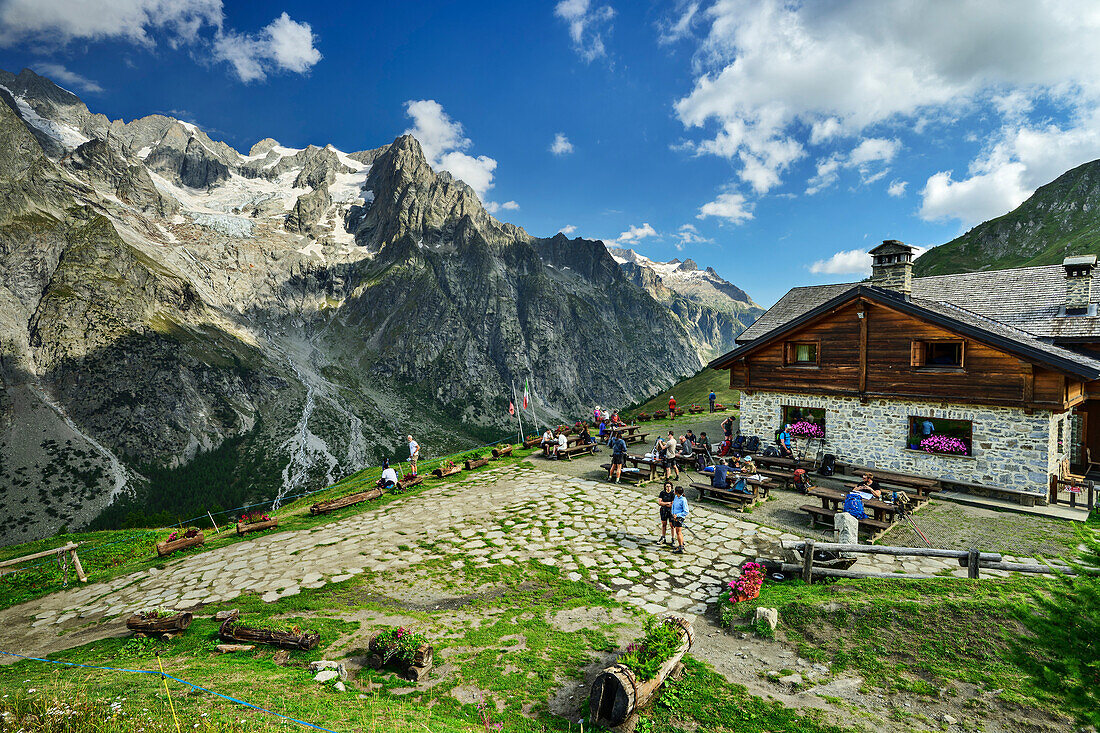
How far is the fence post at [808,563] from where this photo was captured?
9.34 metres

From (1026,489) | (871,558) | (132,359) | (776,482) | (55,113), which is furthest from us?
(55,113)

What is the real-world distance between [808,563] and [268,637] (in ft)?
33.8

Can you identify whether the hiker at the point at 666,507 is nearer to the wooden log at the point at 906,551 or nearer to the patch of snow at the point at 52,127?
the wooden log at the point at 906,551

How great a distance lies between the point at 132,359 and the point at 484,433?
90.9m

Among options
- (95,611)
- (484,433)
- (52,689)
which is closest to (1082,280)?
(52,689)

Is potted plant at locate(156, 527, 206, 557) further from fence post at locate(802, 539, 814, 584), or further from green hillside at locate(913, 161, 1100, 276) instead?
green hillside at locate(913, 161, 1100, 276)

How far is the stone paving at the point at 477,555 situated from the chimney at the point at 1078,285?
53.1 ft

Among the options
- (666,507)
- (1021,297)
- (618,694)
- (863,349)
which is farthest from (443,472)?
(1021,297)

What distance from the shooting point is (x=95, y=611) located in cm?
993

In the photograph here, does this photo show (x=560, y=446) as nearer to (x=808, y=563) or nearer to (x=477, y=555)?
(x=477, y=555)

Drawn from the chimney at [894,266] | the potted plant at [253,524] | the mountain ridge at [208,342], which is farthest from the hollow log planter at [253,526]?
the mountain ridge at [208,342]

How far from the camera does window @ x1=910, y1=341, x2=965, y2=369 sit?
55.6 feet

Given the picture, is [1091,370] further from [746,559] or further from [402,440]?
[402,440]

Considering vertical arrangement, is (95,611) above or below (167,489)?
above
